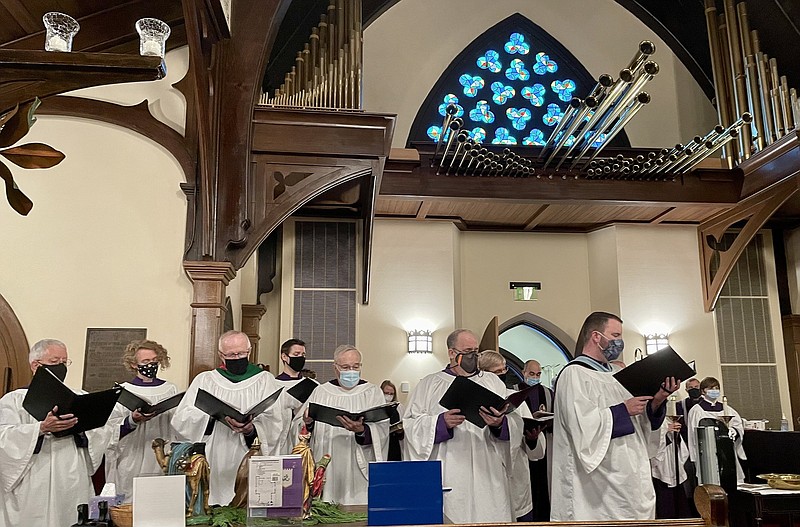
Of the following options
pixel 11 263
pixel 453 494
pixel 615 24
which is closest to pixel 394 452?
pixel 453 494

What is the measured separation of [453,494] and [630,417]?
4.61 feet

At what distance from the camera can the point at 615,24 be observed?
1255 cm

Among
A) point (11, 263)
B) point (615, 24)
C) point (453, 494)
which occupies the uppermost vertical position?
point (615, 24)

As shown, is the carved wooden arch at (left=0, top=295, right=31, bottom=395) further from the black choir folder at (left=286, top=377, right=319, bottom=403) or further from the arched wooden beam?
the black choir folder at (left=286, top=377, right=319, bottom=403)

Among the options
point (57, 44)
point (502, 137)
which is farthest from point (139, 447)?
point (502, 137)

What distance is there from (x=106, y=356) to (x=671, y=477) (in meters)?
5.63

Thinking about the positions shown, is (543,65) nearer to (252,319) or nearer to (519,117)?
(519,117)

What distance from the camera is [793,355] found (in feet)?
37.9

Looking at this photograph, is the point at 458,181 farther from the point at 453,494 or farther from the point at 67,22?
the point at 67,22

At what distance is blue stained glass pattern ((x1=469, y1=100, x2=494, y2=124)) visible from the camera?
12.3 meters

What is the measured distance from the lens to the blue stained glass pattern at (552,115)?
1235cm

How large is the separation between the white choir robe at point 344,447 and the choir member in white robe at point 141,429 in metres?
1.12

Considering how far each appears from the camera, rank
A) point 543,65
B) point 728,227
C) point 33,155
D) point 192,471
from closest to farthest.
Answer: point 33,155, point 192,471, point 728,227, point 543,65

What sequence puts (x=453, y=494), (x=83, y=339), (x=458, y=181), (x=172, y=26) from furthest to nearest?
(x=458, y=181) < (x=172, y=26) < (x=83, y=339) < (x=453, y=494)
